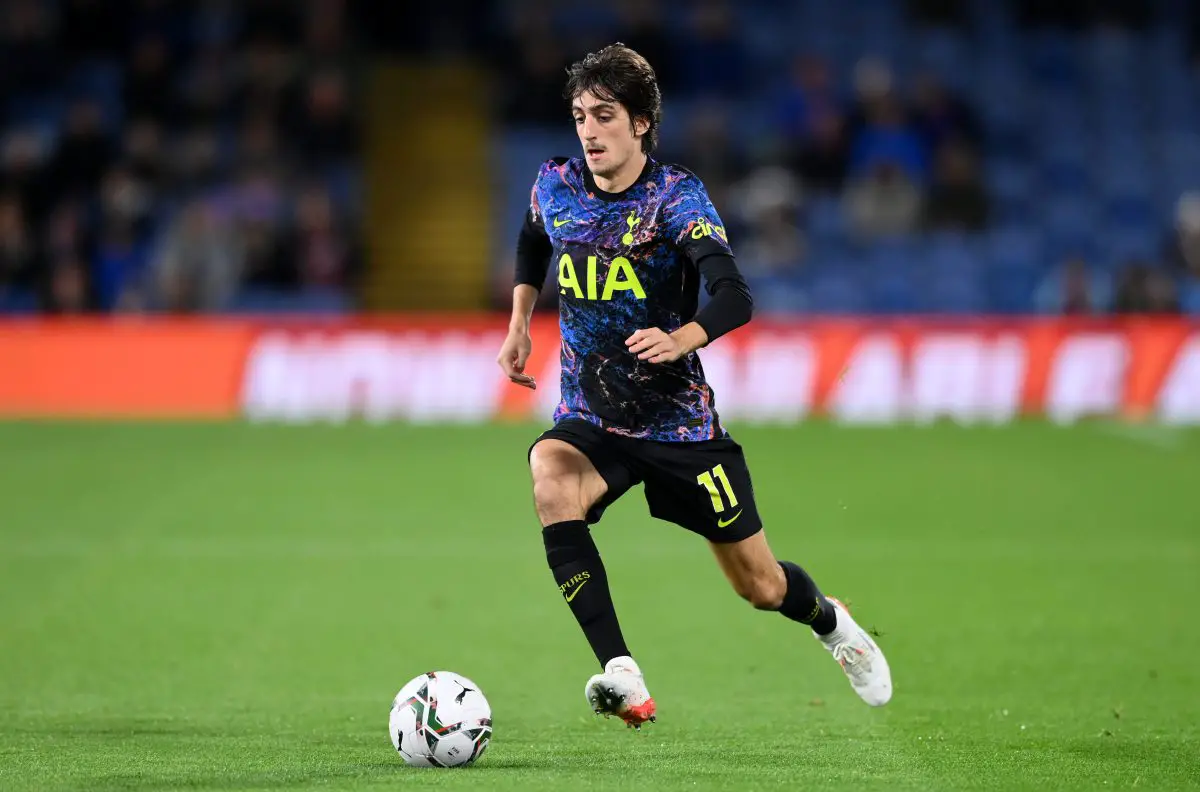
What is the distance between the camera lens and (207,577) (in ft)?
33.9

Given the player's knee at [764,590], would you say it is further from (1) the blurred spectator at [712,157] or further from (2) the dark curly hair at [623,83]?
(1) the blurred spectator at [712,157]

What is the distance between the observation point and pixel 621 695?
5668 mm

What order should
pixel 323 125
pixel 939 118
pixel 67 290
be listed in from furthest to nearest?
pixel 939 118, pixel 323 125, pixel 67 290

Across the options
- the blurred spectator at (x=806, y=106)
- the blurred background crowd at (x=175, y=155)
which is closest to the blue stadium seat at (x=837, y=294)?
the blurred spectator at (x=806, y=106)

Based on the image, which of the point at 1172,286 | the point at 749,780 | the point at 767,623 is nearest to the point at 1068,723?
the point at 749,780

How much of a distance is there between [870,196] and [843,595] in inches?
515

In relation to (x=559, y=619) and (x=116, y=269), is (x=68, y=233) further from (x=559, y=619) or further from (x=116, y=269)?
(x=559, y=619)

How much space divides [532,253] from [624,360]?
29.5 inches

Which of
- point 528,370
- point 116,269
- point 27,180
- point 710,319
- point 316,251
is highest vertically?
point 710,319

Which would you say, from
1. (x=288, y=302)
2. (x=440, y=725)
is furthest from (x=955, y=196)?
(x=440, y=725)

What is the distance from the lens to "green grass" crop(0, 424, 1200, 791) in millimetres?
5969

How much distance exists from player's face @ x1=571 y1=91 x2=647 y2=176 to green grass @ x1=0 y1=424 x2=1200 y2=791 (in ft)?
6.80

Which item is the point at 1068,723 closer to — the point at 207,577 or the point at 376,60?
the point at 207,577

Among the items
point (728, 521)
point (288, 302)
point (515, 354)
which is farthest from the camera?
point (288, 302)
